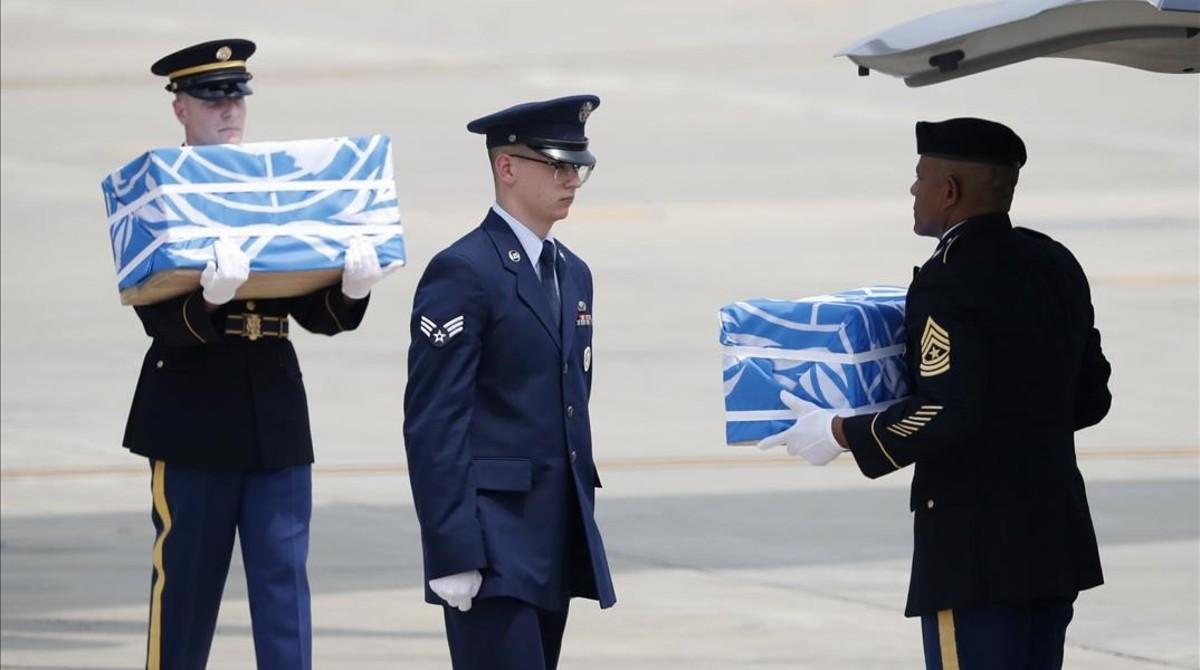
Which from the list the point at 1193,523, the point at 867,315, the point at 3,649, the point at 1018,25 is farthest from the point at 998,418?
the point at 1193,523

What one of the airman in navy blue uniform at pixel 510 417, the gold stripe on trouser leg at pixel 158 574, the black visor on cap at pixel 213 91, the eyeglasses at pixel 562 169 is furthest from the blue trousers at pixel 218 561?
the eyeglasses at pixel 562 169

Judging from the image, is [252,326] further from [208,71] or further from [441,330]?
[441,330]

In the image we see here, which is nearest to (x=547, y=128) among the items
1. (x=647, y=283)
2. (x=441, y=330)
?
(x=441, y=330)

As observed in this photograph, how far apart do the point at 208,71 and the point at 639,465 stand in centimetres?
513

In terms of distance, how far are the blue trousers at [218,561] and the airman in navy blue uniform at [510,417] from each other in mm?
1167

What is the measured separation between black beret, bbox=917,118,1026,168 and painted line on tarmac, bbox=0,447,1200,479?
5901 mm

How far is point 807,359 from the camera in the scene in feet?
15.9

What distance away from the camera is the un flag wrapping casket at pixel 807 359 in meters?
4.83

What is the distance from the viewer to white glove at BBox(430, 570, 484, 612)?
4.66 meters

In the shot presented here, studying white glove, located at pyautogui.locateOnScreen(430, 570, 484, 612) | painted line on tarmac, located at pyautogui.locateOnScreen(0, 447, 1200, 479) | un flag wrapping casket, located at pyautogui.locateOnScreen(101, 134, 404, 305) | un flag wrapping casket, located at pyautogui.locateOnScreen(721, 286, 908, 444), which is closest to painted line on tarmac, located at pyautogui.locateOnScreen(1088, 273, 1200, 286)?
painted line on tarmac, located at pyautogui.locateOnScreen(0, 447, 1200, 479)

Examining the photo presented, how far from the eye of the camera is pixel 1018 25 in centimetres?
467

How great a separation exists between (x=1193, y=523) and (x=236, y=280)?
528cm

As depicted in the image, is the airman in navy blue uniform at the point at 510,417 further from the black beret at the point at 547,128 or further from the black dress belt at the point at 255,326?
the black dress belt at the point at 255,326

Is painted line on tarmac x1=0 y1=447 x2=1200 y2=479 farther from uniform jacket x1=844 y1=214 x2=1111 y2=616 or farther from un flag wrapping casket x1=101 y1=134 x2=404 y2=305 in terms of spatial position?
uniform jacket x1=844 y1=214 x2=1111 y2=616
